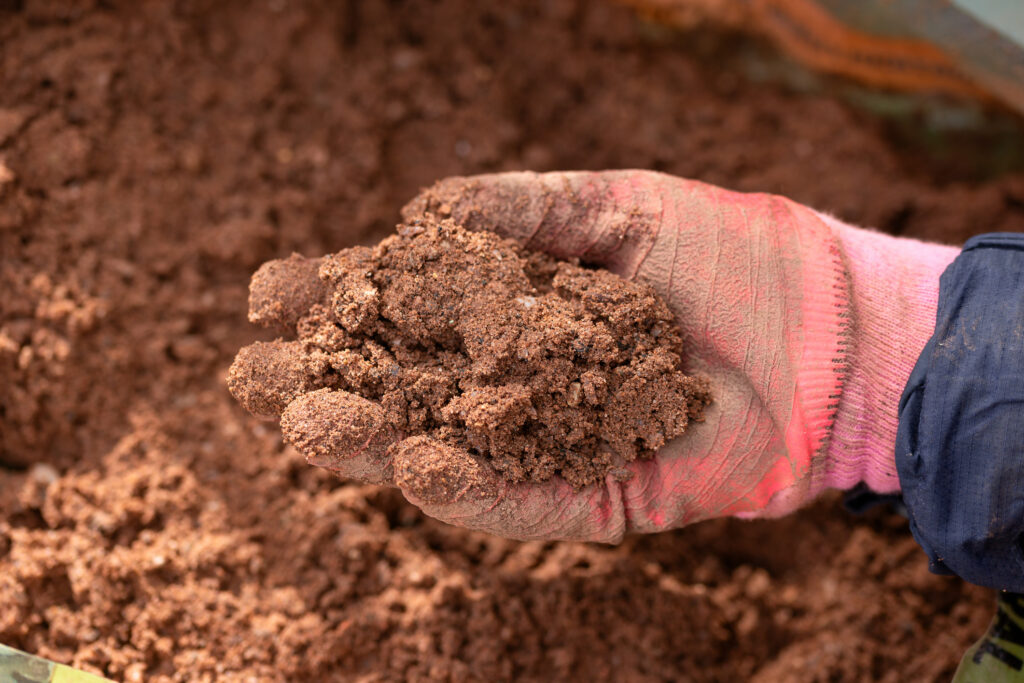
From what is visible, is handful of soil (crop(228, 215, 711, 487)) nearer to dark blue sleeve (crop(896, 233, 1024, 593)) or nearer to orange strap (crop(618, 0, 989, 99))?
dark blue sleeve (crop(896, 233, 1024, 593))

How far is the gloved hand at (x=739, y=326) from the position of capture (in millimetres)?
A: 1562

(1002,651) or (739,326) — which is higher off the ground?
(739,326)

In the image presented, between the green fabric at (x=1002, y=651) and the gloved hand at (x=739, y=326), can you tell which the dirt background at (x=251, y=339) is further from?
the gloved hand at (x=739, y=326)

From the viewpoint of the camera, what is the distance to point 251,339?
2.11m

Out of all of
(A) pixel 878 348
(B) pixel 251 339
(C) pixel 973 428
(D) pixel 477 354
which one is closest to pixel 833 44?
(A) pixel 878 348

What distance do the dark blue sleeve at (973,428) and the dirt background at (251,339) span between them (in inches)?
23.7

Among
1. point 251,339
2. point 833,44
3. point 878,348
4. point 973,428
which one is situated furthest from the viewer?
point 833,44

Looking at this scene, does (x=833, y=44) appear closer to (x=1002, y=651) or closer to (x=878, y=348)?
(x=878, y=348)

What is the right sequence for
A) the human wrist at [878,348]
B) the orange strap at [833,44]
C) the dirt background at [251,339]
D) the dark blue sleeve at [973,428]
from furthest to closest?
1. the orange strap at [833,44]
2. the dirt background at [251,339]
3. the human wrist at [878,348]
4. the dark blue sleeve at [973,428]

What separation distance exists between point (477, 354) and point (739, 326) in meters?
0.55

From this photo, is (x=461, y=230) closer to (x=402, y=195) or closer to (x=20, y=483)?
(x=402, y=195)

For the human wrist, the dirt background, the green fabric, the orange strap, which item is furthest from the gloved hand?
the orange strap

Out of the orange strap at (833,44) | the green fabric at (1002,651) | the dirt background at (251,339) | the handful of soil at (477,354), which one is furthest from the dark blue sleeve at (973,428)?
the orange strap at (833,44)

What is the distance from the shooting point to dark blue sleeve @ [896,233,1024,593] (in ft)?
4.62
